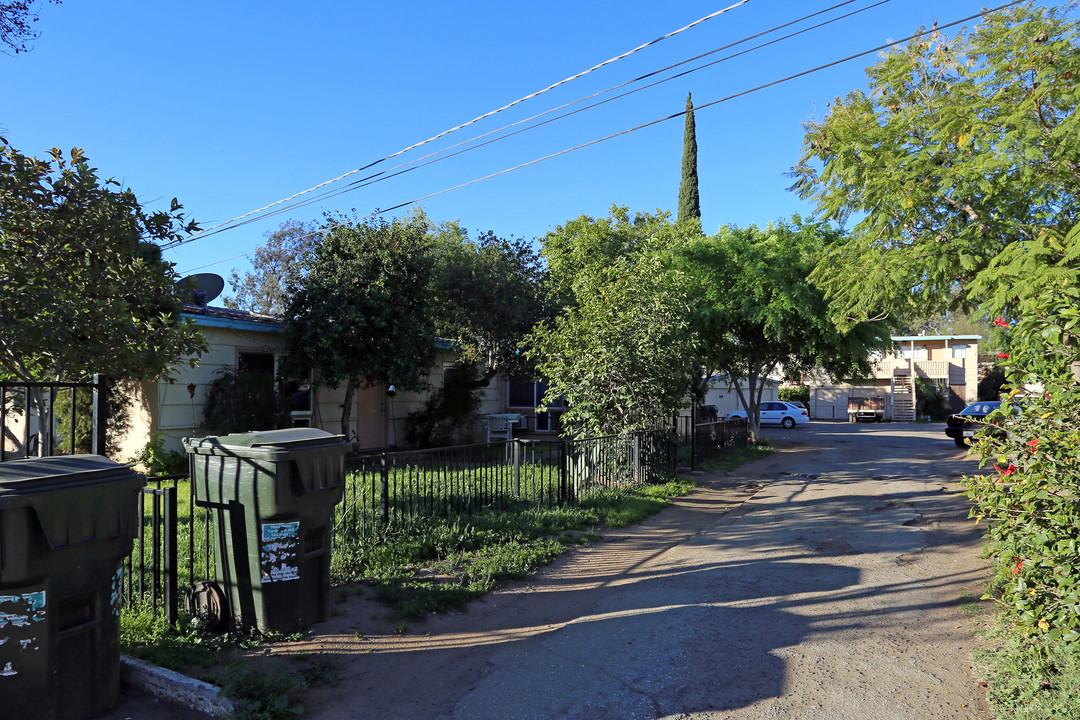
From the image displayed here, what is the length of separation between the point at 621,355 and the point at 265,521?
7.46 metres

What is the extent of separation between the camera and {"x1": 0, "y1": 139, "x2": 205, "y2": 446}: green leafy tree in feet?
18.1

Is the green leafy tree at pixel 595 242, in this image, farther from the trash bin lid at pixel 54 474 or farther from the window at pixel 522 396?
the trash bin lid at pixel 54 474

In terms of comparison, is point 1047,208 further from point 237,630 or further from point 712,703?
point 237,630

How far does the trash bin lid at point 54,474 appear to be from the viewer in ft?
10.8

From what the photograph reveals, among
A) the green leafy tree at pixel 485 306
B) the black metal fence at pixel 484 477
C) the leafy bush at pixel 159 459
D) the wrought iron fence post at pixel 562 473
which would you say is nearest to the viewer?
the black metal fence at pixel 484 477

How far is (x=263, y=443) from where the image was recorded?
15.4 ft

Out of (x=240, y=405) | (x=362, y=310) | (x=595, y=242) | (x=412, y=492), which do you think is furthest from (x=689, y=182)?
(x=412, y=492)

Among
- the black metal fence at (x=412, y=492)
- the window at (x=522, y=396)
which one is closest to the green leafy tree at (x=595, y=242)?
the window at (x=522, y=396)

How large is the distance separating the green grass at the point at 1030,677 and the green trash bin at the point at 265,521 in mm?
4322

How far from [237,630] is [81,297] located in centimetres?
344

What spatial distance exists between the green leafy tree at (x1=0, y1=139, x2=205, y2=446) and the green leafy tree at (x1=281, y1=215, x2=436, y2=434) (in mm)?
6845

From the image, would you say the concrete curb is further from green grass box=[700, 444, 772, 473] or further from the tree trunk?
green grass box=[700, 444, 772, 473]

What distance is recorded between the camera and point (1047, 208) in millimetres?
8406

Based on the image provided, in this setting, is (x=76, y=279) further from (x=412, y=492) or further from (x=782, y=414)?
(x=782, y=414)
